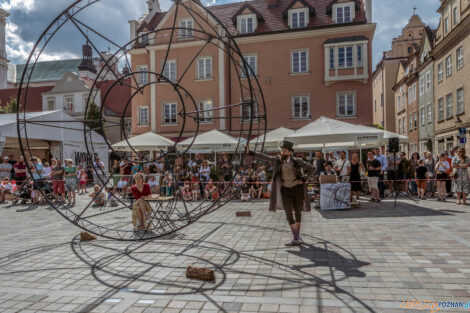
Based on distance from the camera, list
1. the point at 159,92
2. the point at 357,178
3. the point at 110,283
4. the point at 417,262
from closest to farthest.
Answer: the point at 110,283 → the point at 417,262 → the point at 357,178 → the point at 159,92

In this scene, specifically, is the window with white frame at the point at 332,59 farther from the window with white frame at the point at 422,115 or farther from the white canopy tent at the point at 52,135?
the white canopy tent at the point at 52,135

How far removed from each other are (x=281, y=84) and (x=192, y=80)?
631 cm

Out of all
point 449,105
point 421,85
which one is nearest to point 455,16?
point 449,105

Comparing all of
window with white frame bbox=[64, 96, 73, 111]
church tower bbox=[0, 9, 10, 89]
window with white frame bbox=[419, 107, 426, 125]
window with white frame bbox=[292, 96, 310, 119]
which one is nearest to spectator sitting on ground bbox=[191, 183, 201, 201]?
window with white frame bbox=[292, 96, 310, 119]

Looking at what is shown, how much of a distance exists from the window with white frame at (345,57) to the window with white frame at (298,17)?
3.39 meters

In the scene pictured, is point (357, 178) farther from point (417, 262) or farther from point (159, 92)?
point (159, 92)

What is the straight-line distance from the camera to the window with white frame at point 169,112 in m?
25.9

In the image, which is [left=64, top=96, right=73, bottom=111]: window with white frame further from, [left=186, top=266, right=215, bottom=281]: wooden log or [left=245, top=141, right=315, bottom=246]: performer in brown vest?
[left=186, top=266, right=215, bottom=281]: wooden log

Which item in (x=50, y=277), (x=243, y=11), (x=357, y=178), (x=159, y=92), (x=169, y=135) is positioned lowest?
(x=50, y=277)

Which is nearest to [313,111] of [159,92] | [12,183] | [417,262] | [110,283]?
[159,92]

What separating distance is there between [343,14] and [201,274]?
938 inches

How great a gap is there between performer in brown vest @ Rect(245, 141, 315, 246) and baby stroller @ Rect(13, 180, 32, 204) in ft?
38.3

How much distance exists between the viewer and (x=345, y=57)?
2325 centimetres

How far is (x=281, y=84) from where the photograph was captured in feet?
81.1
